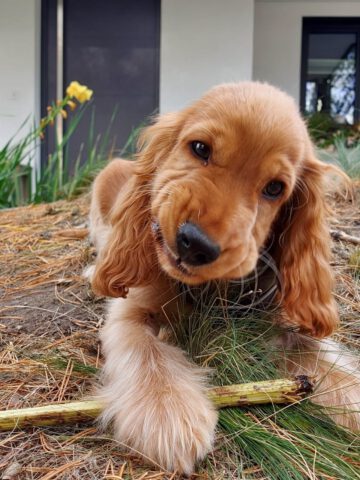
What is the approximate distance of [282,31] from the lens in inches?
335

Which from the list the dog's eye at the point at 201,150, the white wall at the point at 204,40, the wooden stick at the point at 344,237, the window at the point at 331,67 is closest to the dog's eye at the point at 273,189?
the dog's eye at the point at 201,150

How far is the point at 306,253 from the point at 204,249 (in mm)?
697

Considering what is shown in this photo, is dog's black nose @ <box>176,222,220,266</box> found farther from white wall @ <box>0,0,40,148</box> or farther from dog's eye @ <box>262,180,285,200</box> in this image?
white wall @ <box>0,0,40,148</box>

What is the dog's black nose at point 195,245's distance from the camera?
58.1 inches

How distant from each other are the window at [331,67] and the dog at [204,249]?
7.14 meters

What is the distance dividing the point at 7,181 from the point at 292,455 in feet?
13.8

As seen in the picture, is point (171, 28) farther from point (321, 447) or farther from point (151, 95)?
point (321, 447)

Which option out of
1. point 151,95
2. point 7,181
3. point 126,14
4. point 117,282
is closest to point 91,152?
point 7,181

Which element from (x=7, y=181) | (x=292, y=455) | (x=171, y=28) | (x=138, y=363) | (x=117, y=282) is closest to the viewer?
(x=292, y=455)

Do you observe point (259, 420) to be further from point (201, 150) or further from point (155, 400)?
point (201, 150)

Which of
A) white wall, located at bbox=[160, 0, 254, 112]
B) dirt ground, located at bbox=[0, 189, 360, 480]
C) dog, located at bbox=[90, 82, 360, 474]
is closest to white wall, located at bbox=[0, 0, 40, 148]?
white wall, located at bbox=[160, 0, 254, 112]

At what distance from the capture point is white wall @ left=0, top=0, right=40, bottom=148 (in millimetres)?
7207

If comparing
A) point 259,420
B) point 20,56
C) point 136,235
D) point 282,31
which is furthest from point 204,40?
point 259,420

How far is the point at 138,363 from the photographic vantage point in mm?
1773
